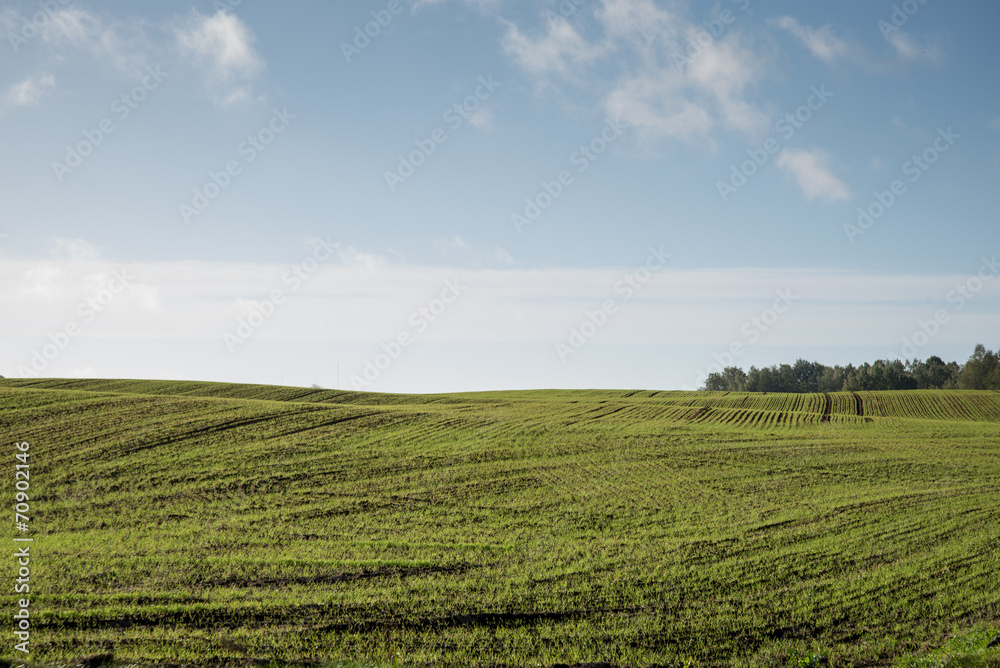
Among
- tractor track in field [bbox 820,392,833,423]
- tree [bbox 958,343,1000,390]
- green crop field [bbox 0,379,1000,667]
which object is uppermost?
tree [bbox 958,343,1000,390]

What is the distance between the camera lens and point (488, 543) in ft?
65.0

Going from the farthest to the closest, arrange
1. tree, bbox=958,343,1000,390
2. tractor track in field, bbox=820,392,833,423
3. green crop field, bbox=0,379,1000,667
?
tree, bbox=958,343,1000,390, tractor track in field, bbox=820,392,833,423, green crop field, bbox=0,379,1000,667

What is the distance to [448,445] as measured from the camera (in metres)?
37.1

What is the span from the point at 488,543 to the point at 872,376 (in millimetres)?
138403

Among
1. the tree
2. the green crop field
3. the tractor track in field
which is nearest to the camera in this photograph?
the green crop field

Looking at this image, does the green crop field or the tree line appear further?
the tree line

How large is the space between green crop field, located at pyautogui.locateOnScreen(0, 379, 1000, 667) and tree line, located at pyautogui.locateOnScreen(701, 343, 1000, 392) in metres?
100

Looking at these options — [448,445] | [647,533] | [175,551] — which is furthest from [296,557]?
[448,445]

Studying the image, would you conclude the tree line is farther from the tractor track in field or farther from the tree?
the tractor track in field

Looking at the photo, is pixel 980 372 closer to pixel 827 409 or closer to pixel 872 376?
pixel 872 376

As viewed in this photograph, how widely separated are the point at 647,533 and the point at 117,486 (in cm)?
2209

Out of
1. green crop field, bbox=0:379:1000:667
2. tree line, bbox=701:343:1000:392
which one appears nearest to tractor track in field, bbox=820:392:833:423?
green crop field, bbox=0:379:1000:667

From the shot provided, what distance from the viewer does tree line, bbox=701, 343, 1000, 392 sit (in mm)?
123875

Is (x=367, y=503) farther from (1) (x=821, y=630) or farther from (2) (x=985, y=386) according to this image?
(2) (x=985, y=386)
